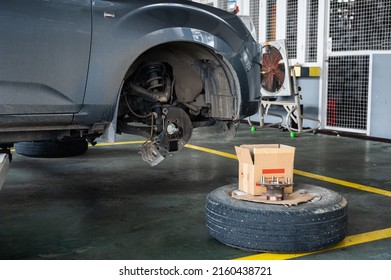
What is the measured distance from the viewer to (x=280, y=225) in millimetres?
2557

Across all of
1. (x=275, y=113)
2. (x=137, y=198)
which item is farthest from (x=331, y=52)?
(x=137, y=198)

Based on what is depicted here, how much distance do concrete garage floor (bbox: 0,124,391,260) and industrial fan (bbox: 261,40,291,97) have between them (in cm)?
151

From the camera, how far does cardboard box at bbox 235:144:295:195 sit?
2893 mm

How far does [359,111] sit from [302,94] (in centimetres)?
120

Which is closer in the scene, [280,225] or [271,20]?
[280,225]

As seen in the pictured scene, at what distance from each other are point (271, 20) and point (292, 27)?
633 millimetres

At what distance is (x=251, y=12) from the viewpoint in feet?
31.0

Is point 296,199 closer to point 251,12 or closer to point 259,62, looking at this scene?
point 259,62

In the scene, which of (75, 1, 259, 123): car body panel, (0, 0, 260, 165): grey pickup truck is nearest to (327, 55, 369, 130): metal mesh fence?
(0, 0, 260, 165): grey pickup truck

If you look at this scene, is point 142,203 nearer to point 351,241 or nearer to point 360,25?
point 351,241

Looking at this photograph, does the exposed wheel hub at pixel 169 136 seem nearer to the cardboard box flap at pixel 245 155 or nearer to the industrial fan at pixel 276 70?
the cardboard box flap at pixel 245 155

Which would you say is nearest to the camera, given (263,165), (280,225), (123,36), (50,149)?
(280,225)

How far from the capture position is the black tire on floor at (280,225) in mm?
2564

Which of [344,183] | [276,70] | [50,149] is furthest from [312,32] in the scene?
[50,149]
